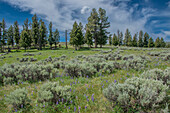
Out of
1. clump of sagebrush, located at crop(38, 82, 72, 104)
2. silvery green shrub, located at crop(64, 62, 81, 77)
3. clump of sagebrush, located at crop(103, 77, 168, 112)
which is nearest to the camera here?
clump of sagebrush, located at crop(103, 77, 168, 112)

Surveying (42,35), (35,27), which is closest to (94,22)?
(42,35)

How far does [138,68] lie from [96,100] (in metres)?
4.91

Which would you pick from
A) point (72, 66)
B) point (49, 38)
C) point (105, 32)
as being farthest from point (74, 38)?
point (72, 66)

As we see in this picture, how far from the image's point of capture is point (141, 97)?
8.84ft

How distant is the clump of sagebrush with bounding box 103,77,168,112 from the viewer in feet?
8.12

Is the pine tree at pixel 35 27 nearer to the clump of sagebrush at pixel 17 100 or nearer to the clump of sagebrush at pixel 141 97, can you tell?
the clump of sagebrush at pixel 17 100

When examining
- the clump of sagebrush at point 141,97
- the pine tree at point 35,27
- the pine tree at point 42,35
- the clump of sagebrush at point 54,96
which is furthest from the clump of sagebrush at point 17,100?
the pine tree at point 35,27

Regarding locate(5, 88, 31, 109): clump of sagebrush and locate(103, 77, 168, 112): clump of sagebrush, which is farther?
locate(5, 88, 31, 109): clump of sagebrush

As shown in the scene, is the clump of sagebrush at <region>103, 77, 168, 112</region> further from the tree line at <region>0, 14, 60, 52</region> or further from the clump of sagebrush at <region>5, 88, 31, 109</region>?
the tree line at <region>0, 14, 60, 52</region>

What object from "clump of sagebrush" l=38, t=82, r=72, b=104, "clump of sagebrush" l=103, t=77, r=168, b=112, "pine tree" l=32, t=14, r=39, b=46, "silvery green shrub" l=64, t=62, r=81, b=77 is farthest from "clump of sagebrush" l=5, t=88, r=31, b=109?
"pine tree" l=32, t=14, r=39, b=46

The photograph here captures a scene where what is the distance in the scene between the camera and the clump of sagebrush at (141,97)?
97.4 inches

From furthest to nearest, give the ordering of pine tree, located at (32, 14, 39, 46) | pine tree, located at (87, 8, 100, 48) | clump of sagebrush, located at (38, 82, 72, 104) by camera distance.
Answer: pine tree, located at (32, 14, 39, 46) < pine tree, located at (87, 8, 100, 48) < clump of sagebrush, located at (38, 82, 72, 104)

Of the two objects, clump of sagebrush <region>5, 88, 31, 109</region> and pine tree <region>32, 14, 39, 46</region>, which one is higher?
pine tree <region>32, 14, 39, 46</region>

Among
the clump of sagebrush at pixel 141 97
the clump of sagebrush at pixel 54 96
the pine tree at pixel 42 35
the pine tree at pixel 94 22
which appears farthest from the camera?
the pine tree at pixel 42 35
